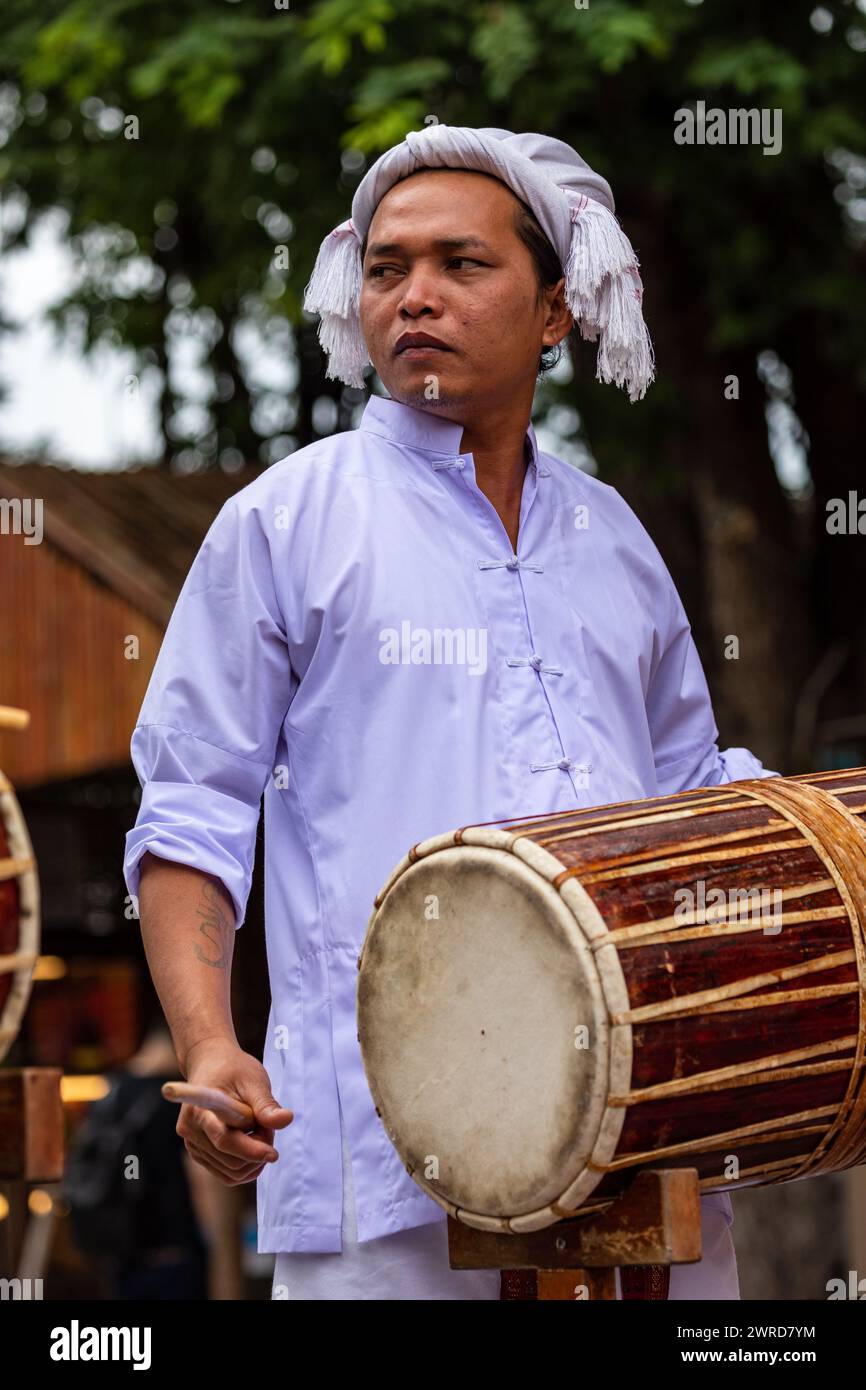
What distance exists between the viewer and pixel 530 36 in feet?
19.0

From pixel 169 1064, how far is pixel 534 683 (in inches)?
229

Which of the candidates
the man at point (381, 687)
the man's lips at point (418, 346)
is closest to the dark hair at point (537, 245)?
the man at point (381, 687)

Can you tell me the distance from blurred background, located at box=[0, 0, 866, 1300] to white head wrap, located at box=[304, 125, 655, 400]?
3.04m

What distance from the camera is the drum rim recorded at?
76.3 inches

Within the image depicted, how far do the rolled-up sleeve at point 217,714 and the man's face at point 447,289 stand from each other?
29cm

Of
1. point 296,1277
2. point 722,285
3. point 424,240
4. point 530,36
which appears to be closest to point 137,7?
point 530,36

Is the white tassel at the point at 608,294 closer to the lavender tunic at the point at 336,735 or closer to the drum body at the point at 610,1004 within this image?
the lavender tunic at the point at 336,735

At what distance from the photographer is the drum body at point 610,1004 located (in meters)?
1.96

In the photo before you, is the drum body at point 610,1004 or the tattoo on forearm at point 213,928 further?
the tattoo on forearm at point 213,928

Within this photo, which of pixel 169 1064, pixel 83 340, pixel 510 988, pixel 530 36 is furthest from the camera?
pixel 83 340

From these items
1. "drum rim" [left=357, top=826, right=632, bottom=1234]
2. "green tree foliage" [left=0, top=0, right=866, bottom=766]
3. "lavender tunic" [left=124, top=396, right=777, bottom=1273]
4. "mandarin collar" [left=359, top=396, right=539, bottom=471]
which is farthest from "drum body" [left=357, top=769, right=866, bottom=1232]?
"green tree foliage" [left=0, top=0, right=866, bottom=766]

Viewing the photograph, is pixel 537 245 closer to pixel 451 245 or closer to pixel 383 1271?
pixel 451 245

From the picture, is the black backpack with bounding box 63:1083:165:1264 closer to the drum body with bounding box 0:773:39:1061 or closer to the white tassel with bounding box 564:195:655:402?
the drum body with bounding box 0:773:39:1061
